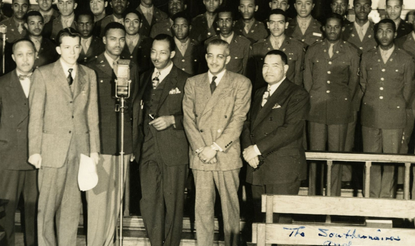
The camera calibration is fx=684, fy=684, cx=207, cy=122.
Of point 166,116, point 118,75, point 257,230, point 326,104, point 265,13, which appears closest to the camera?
point 257,230

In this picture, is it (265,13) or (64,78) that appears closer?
(64,78)

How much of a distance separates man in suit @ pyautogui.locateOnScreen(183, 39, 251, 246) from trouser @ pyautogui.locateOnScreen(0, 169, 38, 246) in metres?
1.56

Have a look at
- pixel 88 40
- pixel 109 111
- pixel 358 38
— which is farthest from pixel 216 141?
pixel 358 38

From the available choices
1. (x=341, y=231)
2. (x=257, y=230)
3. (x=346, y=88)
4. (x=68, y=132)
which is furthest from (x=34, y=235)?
(x=346, y=88)

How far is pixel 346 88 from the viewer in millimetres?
7543

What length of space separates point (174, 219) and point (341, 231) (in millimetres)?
2011

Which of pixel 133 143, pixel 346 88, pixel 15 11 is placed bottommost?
pixel 133 143

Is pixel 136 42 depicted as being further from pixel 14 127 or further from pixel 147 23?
pixel 14 127

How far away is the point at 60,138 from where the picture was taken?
609cm

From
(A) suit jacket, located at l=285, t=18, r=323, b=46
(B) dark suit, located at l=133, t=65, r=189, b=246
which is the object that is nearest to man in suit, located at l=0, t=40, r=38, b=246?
(B) dark suit, located at l=133, t=65, r=189, b=246

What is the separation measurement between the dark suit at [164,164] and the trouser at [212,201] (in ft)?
0.85

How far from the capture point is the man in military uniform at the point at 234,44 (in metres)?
7.80

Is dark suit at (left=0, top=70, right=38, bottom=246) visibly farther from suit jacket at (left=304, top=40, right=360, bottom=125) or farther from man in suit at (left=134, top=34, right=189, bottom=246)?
suit jacket at (left=304, top=40, right=360, bottom=125)

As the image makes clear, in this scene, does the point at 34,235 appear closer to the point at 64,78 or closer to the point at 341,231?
the point at 64,78
